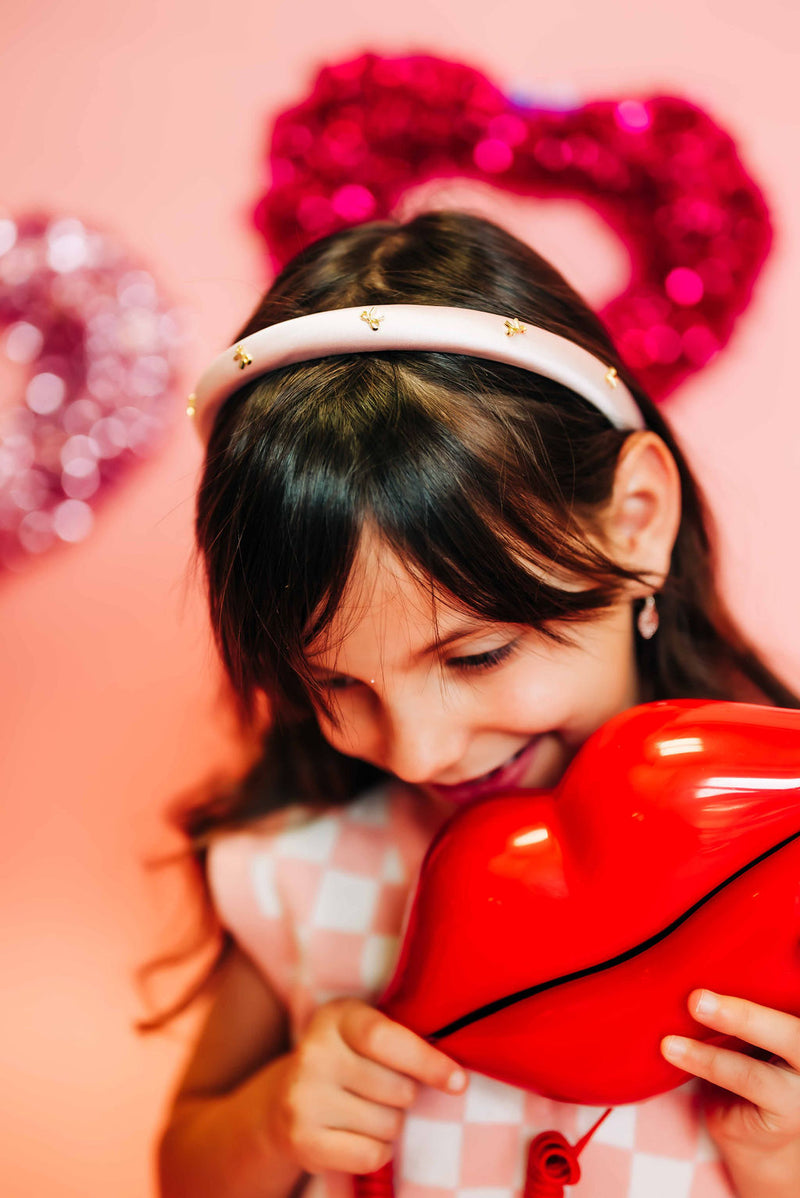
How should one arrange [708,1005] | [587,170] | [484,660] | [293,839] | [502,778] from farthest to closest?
[587,170]
[293,839]
[502,778]
[484,660]
[708,1005]

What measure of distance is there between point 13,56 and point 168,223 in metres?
0.24

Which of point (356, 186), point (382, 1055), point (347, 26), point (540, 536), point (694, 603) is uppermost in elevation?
Answer: point (347, 26)

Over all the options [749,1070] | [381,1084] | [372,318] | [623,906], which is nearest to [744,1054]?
[749,1070]

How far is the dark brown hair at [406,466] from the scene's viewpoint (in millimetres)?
568

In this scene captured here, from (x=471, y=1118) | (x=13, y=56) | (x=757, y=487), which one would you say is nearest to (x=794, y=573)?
(x=757, y=487)

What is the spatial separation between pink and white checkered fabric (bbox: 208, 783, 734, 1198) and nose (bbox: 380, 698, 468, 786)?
0.66 feet

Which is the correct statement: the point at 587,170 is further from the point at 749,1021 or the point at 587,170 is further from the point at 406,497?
the point at 749,1021

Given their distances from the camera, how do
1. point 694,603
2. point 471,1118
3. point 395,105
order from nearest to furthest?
1. point 471,1118
2. point 694,603
3. point 395,105

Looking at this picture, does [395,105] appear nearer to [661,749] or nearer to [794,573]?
[794,573]

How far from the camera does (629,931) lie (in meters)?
0.52

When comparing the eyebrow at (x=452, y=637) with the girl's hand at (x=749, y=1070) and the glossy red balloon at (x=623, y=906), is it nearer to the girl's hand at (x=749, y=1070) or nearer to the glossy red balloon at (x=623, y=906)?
the glossy red balloon at (x=623, y=906)

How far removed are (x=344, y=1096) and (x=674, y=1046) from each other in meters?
0.24

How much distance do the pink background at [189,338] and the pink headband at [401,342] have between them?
358mm

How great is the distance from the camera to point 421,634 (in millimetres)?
573
